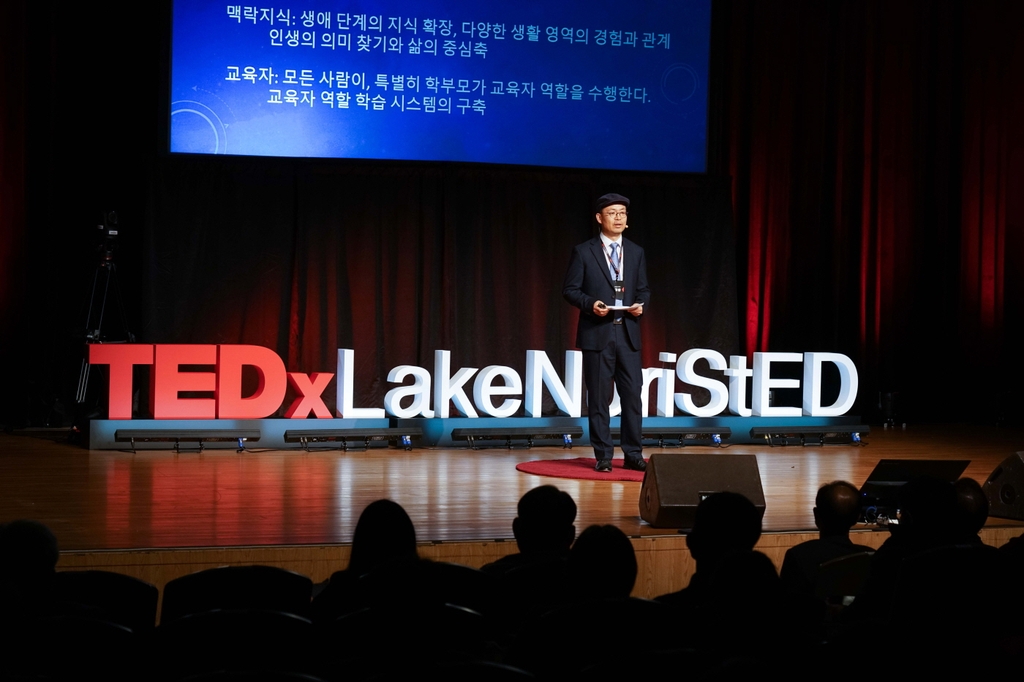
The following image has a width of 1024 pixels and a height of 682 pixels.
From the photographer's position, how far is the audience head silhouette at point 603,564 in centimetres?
246

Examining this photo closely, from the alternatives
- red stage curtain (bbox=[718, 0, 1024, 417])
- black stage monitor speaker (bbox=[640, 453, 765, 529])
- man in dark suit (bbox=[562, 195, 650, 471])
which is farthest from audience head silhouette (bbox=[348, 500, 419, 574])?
red stage curtain (bbox=[718, 0, 1024, 417])

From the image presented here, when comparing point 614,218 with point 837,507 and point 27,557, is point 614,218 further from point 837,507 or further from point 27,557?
point 27,557

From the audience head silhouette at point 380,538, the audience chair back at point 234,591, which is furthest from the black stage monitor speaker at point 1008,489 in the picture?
the audience chair back at point 234,591

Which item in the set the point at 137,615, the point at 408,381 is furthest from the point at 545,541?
the point at 408,381

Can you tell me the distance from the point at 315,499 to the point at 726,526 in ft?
9.86

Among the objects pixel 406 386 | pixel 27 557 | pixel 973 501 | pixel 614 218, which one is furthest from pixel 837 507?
pixel 406 386

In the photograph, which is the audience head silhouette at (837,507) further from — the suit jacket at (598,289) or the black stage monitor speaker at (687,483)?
the suit jacket at (598,289)

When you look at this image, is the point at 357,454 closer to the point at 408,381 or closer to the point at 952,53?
the point at 408,381

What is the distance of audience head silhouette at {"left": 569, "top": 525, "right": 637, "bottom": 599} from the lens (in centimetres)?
246

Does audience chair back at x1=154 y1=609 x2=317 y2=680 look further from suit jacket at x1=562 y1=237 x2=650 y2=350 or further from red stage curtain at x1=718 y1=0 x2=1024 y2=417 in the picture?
red stage curtain at x1=718 y1=0 x2=1024 y2=417

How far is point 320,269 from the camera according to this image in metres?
8.53

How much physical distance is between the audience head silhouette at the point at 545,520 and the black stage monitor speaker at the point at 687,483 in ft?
5.18

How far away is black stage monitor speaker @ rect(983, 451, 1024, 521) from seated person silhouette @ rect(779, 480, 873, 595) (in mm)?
1661

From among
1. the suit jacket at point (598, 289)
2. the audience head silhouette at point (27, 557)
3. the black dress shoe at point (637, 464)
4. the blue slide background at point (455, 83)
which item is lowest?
the black dress shoe at point (637, 464)
